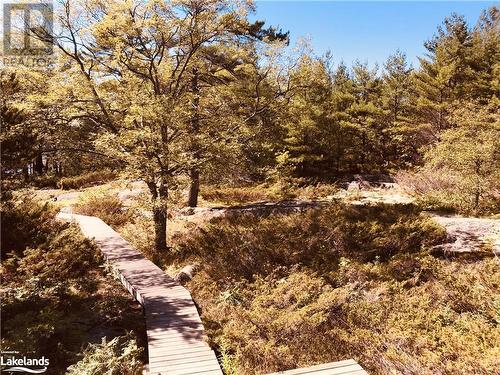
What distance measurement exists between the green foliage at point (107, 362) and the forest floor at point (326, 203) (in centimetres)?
630

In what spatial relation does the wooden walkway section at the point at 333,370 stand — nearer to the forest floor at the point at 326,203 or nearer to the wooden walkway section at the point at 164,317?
the wooden walkway section at the point at 164,317

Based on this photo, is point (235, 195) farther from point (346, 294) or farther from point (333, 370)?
point (333, 370)

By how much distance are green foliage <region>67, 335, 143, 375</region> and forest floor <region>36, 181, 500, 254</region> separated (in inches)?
248

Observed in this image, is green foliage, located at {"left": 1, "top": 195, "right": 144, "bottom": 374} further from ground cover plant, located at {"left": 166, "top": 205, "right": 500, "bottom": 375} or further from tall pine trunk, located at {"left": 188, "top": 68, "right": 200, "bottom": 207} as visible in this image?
tall pine trunk, located at {"left": 188, "top": 68, "right": 200, "bottom": 207}

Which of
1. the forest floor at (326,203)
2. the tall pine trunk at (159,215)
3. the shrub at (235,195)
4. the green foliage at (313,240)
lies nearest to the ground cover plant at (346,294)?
the green foliage at (313,240)

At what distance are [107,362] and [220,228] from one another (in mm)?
8587

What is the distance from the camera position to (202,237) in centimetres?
1468

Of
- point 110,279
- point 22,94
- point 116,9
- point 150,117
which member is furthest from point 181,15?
point 110,279

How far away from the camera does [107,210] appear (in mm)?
20469

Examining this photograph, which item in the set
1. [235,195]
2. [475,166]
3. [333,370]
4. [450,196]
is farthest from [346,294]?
[235,195]

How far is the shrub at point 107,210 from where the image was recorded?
62.1ft

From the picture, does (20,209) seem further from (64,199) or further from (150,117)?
(64,199)

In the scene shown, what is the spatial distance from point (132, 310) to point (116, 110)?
24.9ft

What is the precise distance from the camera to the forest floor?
1176 centimetres
